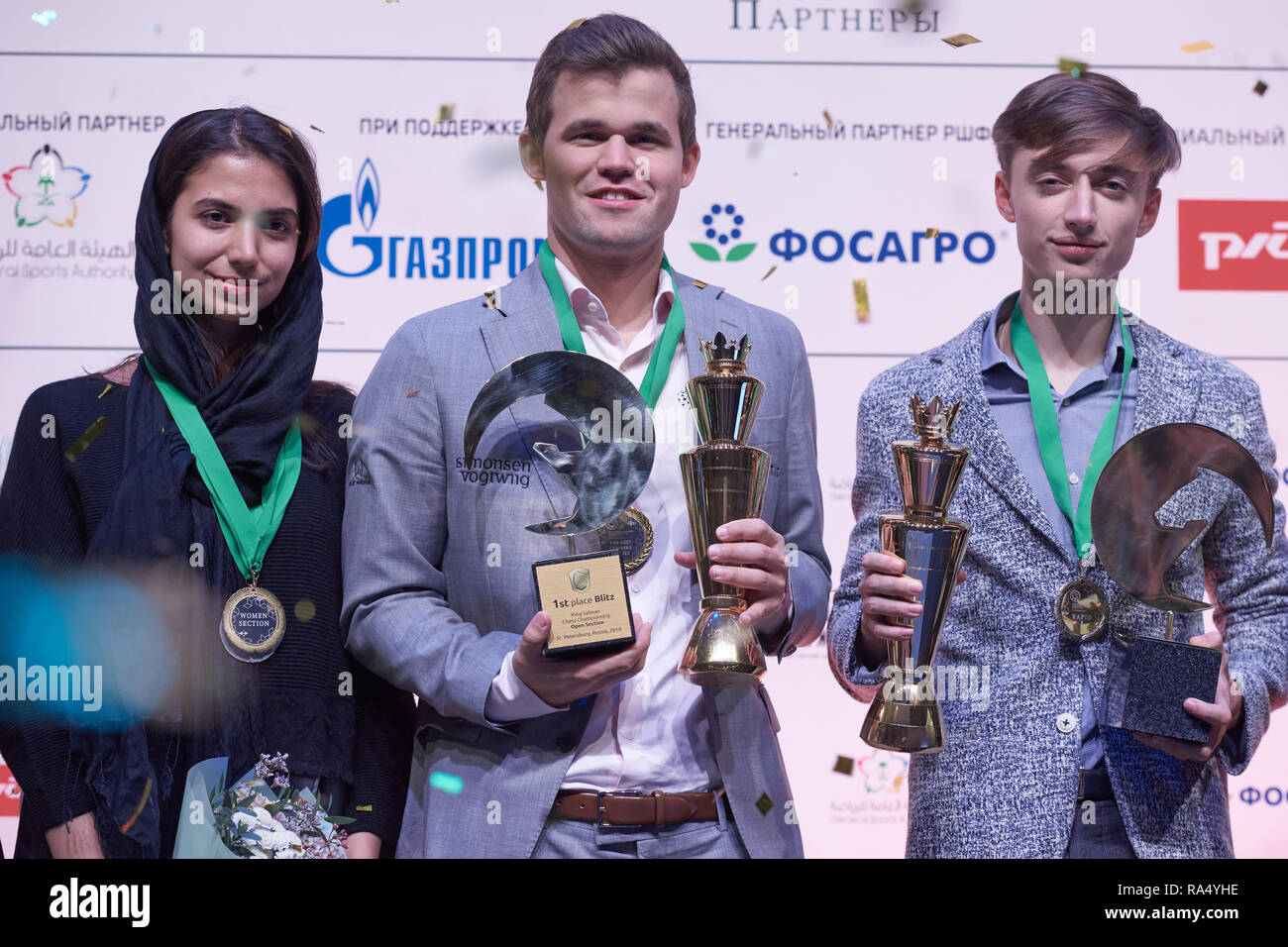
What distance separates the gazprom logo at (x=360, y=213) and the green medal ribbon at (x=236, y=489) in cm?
51

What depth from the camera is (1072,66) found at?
2637 millimetres

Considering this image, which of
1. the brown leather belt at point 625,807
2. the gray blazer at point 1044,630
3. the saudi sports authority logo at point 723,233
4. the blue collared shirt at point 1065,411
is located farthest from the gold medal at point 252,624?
the blue collared shirt at point 1065,411

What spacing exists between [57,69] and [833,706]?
189 centimetres

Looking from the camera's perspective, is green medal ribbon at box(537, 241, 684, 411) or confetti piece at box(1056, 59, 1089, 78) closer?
green medal ribbon at box(537, 241, 684, 411)

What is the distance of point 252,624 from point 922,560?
1.03 m

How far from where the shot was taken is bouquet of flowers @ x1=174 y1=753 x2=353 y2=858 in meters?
2.13

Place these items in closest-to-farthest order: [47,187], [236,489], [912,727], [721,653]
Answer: [721,653], [912,727], [236,489], [47,187]

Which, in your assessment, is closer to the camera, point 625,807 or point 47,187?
point 625,807

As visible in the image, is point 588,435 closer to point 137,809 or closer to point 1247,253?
point 137,809

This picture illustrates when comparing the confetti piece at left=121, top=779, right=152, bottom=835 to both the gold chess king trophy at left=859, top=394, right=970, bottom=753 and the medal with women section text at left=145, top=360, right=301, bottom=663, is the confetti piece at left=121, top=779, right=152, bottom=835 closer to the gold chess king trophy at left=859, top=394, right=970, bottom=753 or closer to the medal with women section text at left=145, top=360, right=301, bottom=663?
the medal with women section text at left=145, top=360, right=301, bottom=663

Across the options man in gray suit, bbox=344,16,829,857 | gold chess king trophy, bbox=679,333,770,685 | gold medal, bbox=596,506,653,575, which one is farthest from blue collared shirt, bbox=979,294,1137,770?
gold medal, bbox=596,506,653,575

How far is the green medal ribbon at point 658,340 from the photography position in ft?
7.15

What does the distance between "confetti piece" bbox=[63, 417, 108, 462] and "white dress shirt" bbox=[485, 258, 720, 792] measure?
0.76m

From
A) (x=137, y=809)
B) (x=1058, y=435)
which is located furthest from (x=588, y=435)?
(x=137, y=809)
